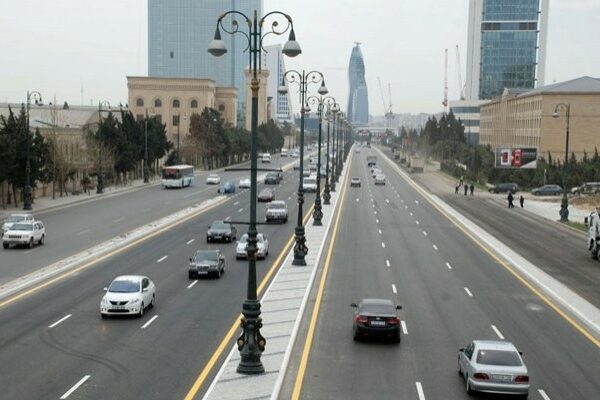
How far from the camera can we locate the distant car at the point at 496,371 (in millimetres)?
18344

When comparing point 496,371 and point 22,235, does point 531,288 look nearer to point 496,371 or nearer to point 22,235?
point 496,371

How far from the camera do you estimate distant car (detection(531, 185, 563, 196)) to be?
9594 centimetres

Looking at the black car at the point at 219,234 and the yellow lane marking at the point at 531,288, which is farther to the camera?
the black car at the point at 219,234

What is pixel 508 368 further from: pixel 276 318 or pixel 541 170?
pixel 541 170

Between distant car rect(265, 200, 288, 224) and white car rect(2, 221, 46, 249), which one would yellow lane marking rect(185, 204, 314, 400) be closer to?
white car rect(2, 221, 46, 249)

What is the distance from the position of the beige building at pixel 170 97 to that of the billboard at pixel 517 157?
87.1m

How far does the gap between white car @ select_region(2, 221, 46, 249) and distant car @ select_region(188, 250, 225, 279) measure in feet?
43.2

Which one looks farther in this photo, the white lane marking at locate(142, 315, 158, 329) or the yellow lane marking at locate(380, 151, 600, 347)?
the yellow lane marking at locate(380, 151, 600, 347)

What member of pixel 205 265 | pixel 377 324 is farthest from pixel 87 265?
pixel 377 324

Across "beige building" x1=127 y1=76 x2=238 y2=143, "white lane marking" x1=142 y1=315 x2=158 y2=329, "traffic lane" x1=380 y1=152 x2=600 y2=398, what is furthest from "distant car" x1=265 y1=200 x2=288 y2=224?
"beige building" x1=127 y1=76 x2=238 y2=143

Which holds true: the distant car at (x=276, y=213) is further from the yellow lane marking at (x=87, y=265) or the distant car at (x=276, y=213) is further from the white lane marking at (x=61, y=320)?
the white lane marking at (x=61, y=320)

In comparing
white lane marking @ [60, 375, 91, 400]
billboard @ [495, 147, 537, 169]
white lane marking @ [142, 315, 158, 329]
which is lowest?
white lane marking @ [142, 315, 158, 329]

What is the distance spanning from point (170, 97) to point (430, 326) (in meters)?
A: 156

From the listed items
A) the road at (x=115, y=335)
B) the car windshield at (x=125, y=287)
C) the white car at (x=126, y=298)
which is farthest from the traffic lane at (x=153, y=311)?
the car windshield at (x=125, y=287)
